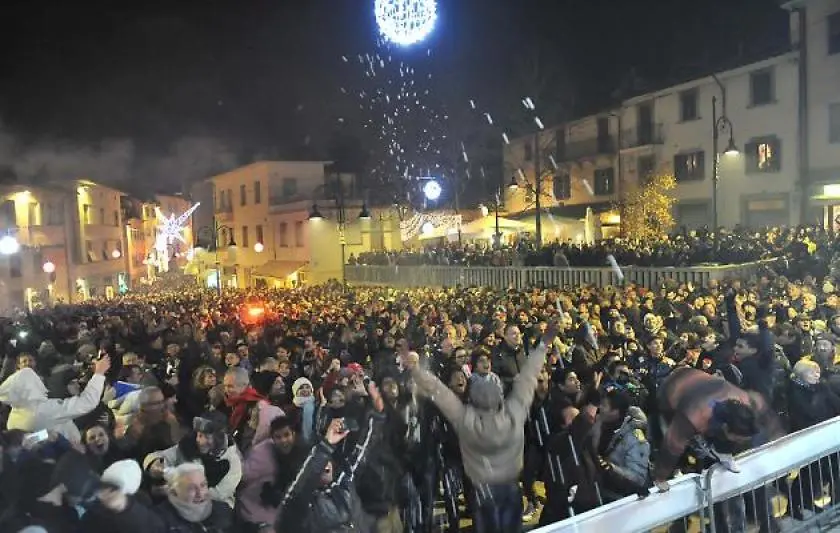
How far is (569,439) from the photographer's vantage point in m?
Answer: 4.97

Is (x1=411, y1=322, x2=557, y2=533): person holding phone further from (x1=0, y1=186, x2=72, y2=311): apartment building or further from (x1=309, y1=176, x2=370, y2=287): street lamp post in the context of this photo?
(x1=0, y1=186, x2=72, y2=311): apartment building

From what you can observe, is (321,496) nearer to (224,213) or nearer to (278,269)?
(278,269)

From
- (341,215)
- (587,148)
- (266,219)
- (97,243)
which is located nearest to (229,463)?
(341,215)

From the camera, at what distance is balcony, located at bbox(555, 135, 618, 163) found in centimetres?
3531

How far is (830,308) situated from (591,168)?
2788 centimetres

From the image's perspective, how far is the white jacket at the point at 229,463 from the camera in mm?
4207

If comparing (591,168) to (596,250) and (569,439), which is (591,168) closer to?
(596,250)

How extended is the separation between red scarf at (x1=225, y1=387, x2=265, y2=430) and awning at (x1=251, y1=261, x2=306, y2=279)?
29.0 metres

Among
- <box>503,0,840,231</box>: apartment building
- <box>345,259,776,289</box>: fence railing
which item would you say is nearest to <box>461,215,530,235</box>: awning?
<box>503,0,840,231</box>: apartment building

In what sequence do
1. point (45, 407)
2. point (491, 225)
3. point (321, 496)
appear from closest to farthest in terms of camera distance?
point (321, 496)
point (45, 407)
point (491, 225)

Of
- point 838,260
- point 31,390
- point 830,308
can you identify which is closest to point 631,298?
point 830,308

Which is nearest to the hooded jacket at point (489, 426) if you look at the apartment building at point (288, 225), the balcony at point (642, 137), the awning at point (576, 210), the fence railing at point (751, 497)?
the fence railing at point (751, 497)

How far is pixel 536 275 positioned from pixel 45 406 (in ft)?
45.7

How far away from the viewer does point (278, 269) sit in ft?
120
